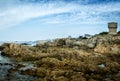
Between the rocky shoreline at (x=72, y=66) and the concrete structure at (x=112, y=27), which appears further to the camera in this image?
the concrete structure at (x=112, y=27)

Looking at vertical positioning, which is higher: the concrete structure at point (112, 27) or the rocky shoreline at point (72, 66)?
the concrete structure at point (112, 27)

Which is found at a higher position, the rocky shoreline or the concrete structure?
the concrete structure

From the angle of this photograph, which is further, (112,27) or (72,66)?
(112,27)

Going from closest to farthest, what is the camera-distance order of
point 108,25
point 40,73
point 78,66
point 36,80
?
point 36,80
point 40,73
point 78,66
point 108,25

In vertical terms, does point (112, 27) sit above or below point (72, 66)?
above

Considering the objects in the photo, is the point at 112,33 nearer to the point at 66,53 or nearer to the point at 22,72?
the point at 66,53

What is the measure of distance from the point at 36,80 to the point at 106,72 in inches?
555

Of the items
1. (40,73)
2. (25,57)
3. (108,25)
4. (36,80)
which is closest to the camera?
(36,80)

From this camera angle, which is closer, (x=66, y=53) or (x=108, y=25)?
(x=66, y=53)

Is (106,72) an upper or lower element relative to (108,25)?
lower

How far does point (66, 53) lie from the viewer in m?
65.8

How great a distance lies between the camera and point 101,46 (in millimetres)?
76938

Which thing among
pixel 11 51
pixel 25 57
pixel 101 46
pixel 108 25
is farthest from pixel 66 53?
pixel 108 25

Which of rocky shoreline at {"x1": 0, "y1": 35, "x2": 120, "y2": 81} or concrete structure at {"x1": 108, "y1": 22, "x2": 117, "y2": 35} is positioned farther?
concrete structure at {"x1": 108, "y1": 22, "x2": 117, "y2": 35}
